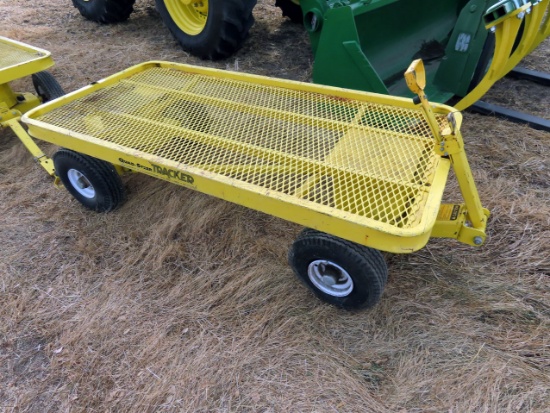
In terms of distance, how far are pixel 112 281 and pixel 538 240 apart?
7.36ft

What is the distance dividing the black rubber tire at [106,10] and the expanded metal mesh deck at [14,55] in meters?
1.91

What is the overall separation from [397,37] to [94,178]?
8.09 ft

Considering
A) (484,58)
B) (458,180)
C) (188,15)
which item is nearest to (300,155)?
(458,180)

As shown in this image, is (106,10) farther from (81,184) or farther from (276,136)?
(276,136)

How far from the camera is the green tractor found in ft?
7.78

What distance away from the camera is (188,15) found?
13.4ft

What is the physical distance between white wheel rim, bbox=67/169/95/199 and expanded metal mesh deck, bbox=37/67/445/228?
333mm

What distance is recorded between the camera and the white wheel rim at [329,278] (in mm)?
1729

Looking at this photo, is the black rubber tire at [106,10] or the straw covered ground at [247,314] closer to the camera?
the straw covered ground at [247,314]

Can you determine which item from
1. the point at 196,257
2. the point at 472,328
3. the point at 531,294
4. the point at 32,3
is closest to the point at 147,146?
the point at 196,257

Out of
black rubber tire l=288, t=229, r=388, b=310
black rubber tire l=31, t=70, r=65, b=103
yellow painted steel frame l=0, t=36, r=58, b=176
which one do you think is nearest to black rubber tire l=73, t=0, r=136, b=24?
yellow painted steel frame l=0, t=36, r=58, b=176

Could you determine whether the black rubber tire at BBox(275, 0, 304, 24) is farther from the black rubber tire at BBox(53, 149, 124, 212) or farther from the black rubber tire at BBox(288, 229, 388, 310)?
the black rubber tire at BBox(288, 229, 388, 310)

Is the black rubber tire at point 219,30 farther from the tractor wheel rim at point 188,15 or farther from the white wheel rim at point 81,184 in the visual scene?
the white wheel rim at point 81,184

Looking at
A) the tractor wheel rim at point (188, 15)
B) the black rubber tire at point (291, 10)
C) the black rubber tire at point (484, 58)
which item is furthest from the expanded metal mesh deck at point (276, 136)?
the black rubber tire at point (291, 10)
